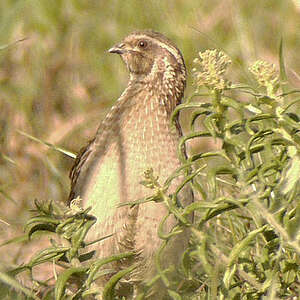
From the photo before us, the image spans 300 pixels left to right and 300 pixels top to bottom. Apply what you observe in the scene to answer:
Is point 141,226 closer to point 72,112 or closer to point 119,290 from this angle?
point 119,290

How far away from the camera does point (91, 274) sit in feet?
10.5

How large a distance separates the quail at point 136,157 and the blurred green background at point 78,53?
1.24m

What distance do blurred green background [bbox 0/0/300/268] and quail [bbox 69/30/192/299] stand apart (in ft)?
4.08

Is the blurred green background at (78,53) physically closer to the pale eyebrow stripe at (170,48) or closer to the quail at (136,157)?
the pale eyebrow stripe at (170,48)

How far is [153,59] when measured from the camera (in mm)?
5008

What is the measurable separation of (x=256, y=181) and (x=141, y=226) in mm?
1012

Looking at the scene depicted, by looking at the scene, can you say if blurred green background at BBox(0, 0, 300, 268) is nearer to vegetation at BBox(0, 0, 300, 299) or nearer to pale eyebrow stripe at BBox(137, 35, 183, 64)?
vegetation at BBox(0, 0, 300, 299)

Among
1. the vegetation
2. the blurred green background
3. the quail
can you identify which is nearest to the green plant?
the vegetation

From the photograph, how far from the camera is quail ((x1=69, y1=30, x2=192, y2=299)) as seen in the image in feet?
14.0

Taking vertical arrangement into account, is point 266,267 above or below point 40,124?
below

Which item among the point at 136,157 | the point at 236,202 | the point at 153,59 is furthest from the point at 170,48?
the point at 236,202

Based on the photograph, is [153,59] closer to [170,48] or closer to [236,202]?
[170,48]

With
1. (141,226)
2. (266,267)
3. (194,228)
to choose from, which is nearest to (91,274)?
(194,228)

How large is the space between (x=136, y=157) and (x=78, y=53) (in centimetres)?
289
